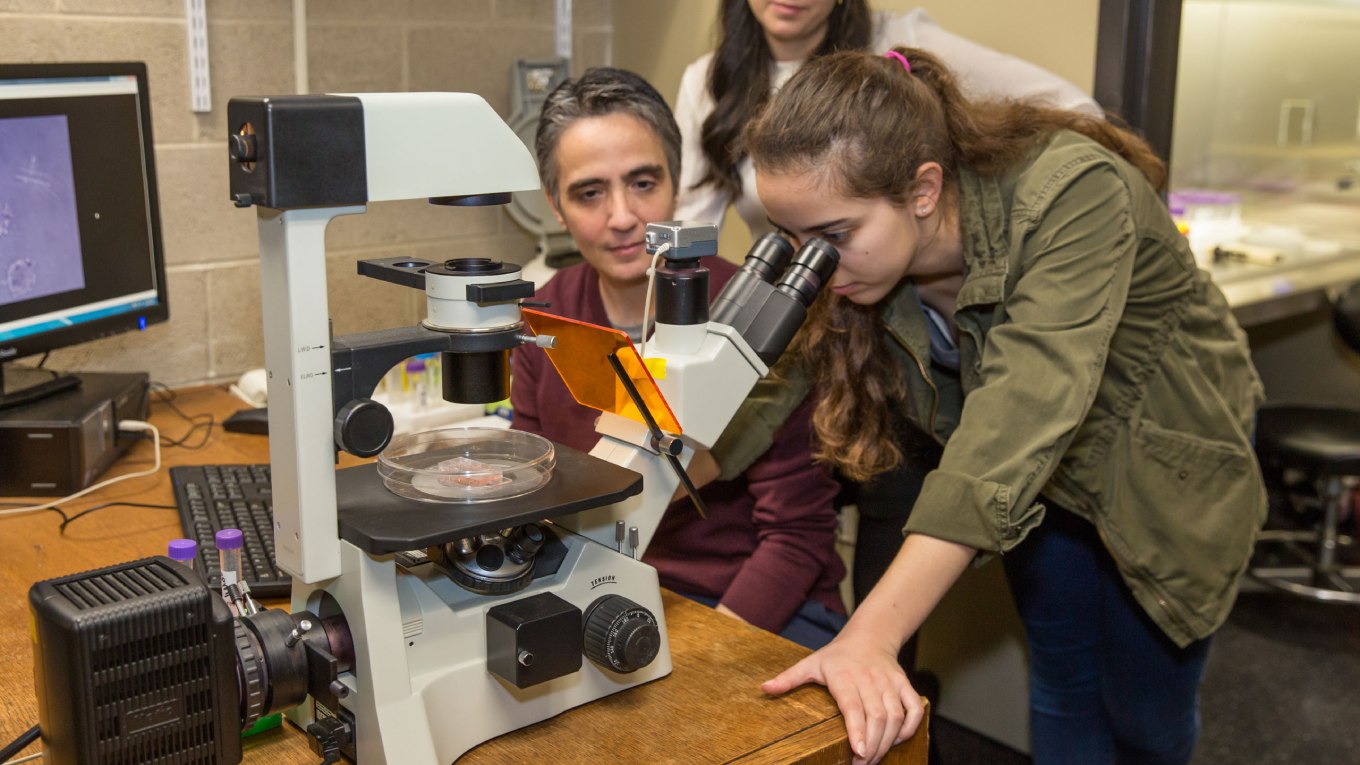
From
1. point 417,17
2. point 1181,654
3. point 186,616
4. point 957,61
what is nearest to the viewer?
point 186,616

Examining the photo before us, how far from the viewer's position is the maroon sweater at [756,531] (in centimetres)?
157

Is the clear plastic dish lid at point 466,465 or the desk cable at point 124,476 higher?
the clear plastic dish lid at point 466,465

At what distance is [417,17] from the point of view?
253 centimetres

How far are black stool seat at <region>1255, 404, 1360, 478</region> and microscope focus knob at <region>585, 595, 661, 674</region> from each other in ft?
8.02

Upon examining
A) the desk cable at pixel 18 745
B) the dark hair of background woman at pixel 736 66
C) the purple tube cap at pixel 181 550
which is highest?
the dark hair of background woman at pixel 736 66

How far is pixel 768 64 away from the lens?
2.12 m

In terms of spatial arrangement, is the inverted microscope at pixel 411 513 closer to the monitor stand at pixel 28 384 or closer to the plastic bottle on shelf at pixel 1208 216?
the monitor stand at pixel 28 384

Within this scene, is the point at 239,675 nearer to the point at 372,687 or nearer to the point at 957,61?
the point at 372,687

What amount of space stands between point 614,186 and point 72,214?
842 millimetres

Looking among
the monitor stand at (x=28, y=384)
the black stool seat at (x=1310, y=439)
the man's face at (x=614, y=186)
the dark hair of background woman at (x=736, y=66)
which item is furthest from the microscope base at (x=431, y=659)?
the black stool seat at (x=1310, y=439)

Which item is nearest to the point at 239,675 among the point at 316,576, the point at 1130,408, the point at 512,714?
the point at 316,576

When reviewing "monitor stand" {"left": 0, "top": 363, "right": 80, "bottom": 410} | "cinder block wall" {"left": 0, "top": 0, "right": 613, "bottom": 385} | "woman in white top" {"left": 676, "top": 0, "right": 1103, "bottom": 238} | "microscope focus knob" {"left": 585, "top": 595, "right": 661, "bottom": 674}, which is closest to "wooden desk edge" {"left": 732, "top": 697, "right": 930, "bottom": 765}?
"microscope focus knob" {"left": 585, "top": 595, "right": 661, "bottom": 674}

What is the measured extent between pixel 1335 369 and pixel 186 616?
3809 millimetres

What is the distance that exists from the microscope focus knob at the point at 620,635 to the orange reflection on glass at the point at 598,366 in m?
0.17
